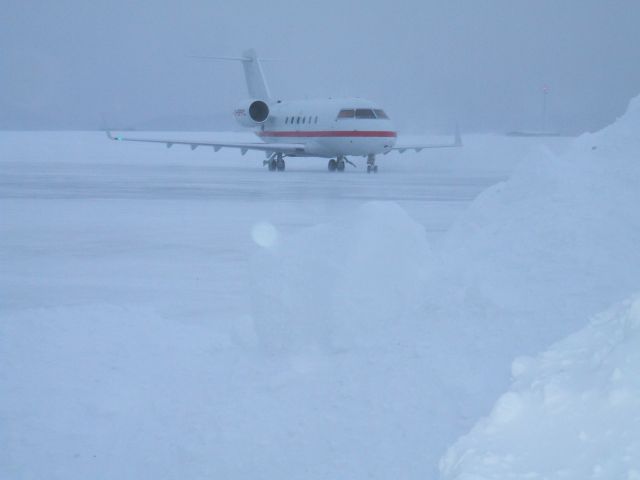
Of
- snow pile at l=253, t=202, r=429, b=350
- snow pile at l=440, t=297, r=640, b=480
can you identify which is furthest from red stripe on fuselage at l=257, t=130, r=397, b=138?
snow pile at l=440, t=297, r=640, b=480

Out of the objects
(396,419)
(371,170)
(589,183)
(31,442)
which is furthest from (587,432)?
(371,170)

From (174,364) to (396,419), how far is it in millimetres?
1696

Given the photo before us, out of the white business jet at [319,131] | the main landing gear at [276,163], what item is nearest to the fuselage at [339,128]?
Answer: the white business jet at [319,131]

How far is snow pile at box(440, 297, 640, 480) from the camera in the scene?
7.46ft

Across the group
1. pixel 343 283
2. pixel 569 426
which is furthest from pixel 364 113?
pixel 569 426

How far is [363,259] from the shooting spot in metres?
4.80

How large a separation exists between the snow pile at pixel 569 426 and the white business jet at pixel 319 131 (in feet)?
72.5

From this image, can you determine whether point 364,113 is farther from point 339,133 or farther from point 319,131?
point 319,131

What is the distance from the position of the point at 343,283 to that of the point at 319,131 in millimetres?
21908

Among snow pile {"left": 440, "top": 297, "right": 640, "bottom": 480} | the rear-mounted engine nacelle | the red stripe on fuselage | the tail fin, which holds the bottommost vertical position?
snow pile {"left": 440, "top": 297, "right": 640, "bottom": 480}

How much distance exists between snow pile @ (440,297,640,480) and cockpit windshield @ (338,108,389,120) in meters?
22.4

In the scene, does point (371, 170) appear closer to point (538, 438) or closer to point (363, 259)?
point (363, 259)

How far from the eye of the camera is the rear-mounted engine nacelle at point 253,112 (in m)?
30.0

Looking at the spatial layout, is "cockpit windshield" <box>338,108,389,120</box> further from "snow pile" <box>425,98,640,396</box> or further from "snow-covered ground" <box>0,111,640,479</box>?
"snow pile" <box>425,98,640,396</box>
